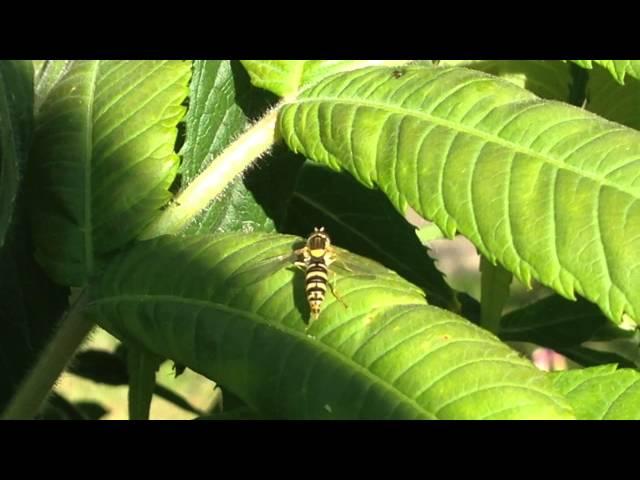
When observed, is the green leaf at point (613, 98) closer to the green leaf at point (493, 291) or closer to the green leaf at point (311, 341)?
the green leaf at point (493, 291)

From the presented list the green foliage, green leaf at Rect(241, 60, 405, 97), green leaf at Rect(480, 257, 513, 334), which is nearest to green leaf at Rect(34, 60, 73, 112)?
the green foliage

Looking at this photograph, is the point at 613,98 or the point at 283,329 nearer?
the point at 283,329

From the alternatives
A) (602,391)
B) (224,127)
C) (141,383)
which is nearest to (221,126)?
(224,127)

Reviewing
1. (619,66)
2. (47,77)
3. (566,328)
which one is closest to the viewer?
(619,66)

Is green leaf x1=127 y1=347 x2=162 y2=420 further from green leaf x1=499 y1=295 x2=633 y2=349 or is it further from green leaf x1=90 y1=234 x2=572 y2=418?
green leaf x1=499 y1=295 x2=633 y2=349

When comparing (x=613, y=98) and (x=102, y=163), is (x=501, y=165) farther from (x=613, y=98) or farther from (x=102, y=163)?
(x=102, y=163)

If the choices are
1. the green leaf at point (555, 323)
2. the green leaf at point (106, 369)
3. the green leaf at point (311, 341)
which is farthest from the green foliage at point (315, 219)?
the green leaf at point (106, 369)

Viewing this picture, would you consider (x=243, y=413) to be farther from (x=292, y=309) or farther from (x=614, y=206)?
(x=614, y=206)
